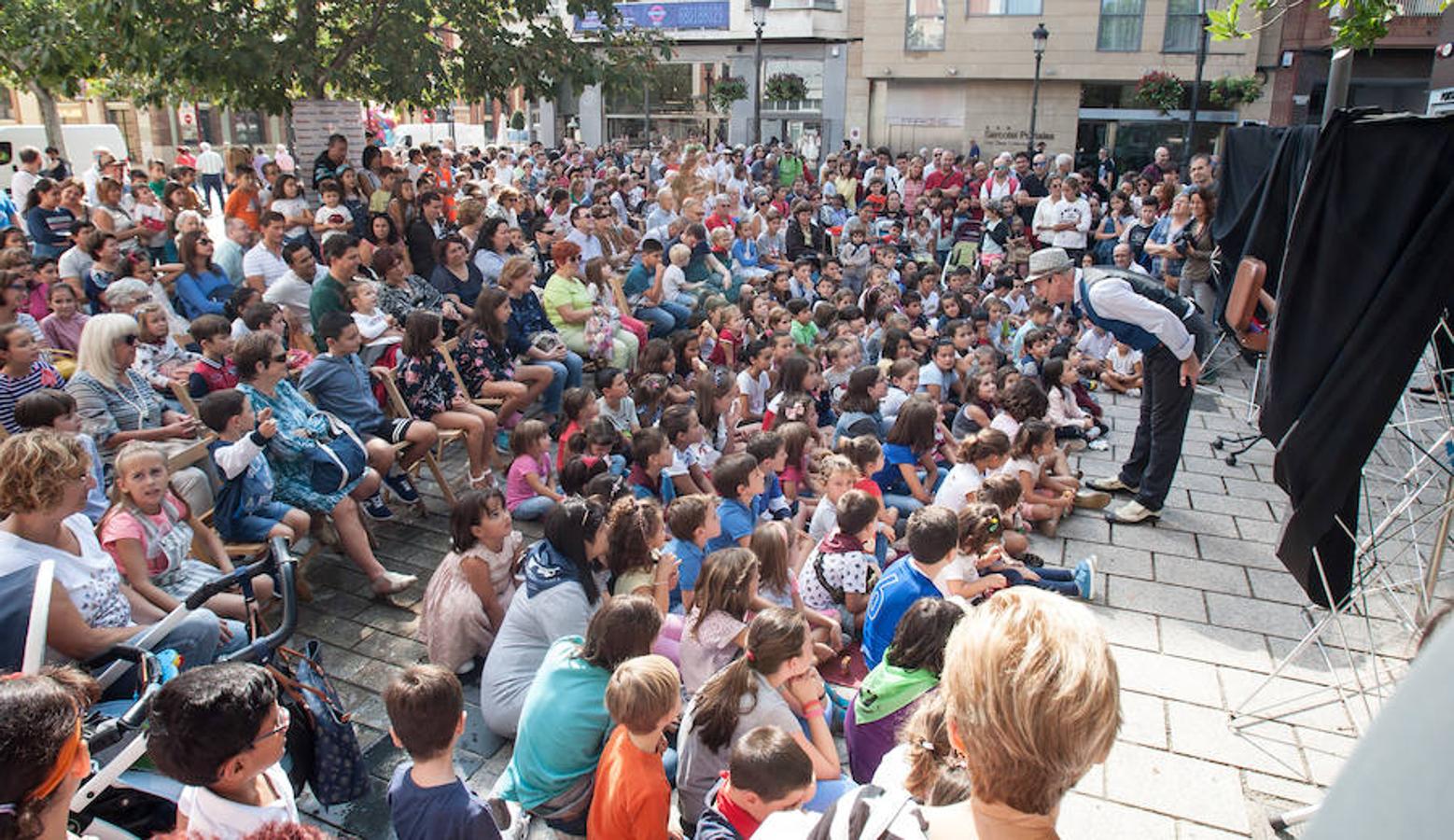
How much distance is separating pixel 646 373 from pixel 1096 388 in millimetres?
4754

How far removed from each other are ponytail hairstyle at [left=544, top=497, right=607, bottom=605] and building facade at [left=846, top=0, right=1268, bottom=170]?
22.8m

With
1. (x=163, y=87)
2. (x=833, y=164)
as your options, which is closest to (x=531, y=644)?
(x=163, y=87)

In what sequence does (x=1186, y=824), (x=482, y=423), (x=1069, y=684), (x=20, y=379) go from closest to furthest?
(x=1069, y=684)
(x=1186, y=824)
(x=20, y=379)
(x=482, y=423)

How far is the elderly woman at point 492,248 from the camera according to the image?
8.42 metres

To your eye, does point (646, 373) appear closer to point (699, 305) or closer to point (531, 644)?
point (699, 305)

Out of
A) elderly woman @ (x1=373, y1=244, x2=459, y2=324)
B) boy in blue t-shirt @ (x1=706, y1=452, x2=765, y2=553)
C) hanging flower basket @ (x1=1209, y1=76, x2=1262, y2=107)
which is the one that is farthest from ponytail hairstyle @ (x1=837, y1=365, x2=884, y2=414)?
hanging flower basket @ (x1=1209, y1=76, x2=1262, y2=107)

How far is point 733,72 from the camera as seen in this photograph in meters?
29.0

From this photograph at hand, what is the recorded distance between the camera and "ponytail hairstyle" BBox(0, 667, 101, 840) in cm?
202

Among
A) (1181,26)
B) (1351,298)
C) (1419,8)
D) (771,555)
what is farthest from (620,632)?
(1181,26)

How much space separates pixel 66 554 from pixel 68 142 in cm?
2256

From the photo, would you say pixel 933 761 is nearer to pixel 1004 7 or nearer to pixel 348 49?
pixel 348 49

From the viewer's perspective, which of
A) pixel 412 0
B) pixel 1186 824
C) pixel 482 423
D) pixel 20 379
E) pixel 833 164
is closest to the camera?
pixel 1186 824

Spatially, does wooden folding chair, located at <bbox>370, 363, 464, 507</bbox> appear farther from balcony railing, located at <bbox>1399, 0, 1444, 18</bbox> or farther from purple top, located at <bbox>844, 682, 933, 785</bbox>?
balcony railing, located at <bbox>1399, 0, 1444, 18</bbox>

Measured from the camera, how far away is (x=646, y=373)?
281 inches
